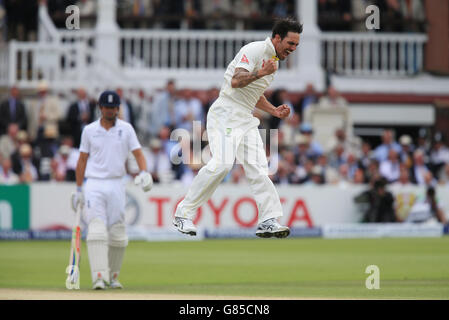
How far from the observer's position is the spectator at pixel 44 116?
75.9 ft

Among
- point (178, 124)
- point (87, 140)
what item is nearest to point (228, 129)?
point (87, 140)

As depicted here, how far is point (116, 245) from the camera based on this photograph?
1260 centimetres

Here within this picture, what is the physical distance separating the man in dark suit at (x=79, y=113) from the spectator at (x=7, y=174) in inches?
66.9

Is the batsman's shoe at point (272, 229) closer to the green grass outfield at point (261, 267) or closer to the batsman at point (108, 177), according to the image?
the green grass outfield at point (261, 267)

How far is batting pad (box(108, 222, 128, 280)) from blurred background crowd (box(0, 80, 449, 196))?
9127mm

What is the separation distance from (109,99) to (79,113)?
36.8 ft

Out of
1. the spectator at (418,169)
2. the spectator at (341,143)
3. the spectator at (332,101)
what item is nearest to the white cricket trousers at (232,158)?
the spectator at (418,169)

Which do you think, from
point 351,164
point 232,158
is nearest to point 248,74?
point 232,158

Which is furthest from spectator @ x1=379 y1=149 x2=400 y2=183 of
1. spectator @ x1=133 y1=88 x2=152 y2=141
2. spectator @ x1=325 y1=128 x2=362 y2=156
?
spectator @ x1=133 y1=88 x2=152 y2=141

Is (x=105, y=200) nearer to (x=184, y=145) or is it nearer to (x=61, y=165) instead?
(x=61, y=165)

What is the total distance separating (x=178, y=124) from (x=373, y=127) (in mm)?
7698

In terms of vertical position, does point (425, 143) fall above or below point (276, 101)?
below

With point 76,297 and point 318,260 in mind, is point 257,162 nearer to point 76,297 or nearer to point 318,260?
point 76,297

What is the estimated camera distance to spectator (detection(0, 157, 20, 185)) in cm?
2184
